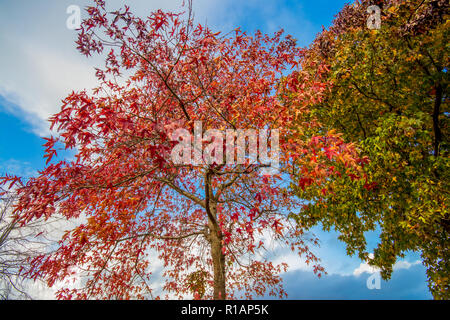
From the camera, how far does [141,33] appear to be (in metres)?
4.75

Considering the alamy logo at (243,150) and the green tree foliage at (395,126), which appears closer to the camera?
the alamy logo at (243,150)

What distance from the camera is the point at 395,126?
632 cm

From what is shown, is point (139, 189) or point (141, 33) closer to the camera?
point (141, 33)

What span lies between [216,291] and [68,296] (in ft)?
11.6

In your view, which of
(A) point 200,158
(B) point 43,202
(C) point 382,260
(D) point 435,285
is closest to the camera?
(B) point 43,202

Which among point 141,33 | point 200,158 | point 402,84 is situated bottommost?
point 200,158

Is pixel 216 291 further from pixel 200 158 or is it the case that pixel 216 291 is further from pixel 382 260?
pixel 382 260

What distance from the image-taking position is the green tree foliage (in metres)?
6.41

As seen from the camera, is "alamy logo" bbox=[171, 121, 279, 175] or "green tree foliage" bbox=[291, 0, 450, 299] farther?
"green tree foliage" bbox=[291, 0, 450, 299]

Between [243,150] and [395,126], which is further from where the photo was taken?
[395,126]

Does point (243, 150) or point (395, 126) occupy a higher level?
point (395, 126)

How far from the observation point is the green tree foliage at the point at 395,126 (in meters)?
6.41
